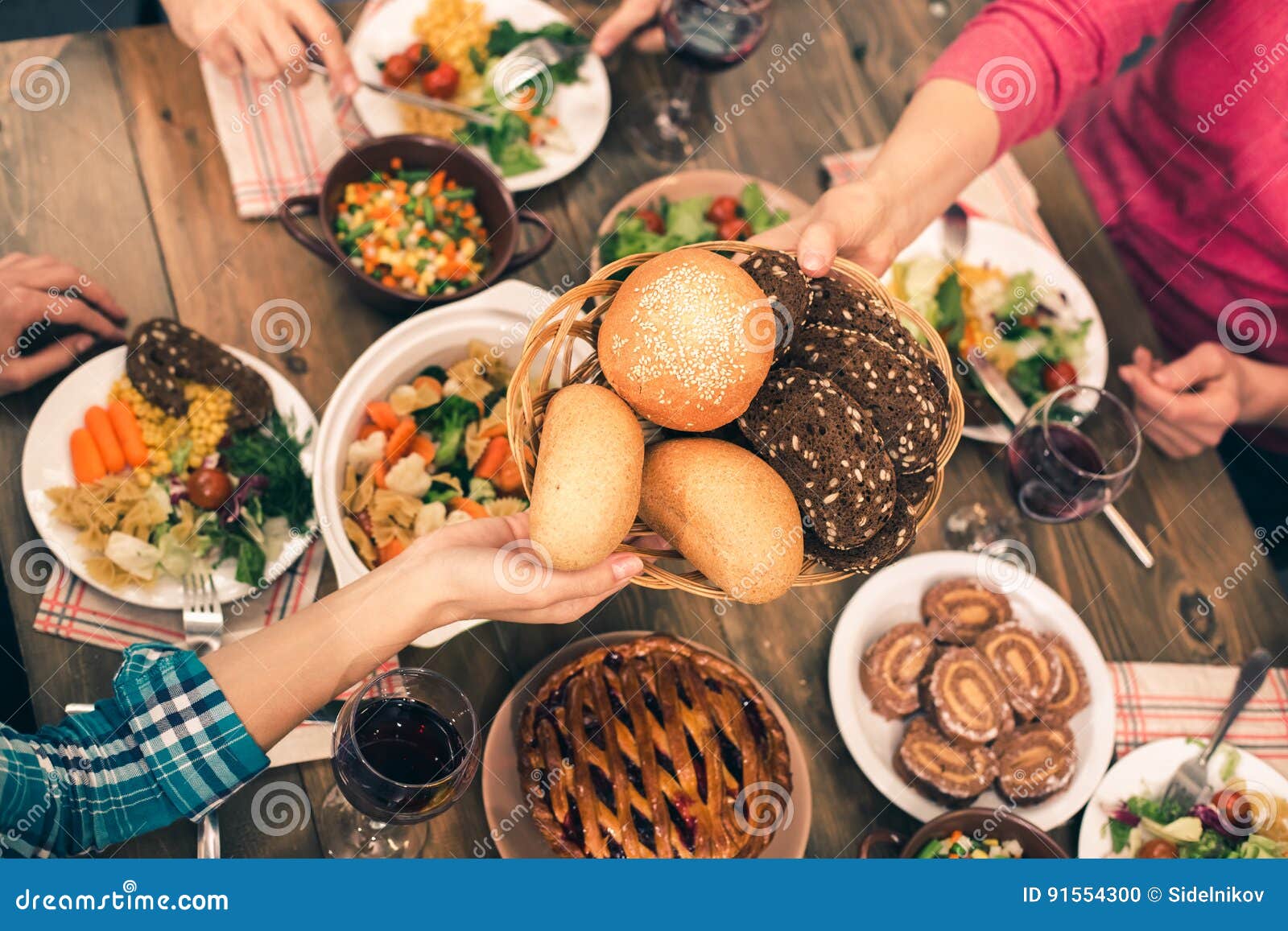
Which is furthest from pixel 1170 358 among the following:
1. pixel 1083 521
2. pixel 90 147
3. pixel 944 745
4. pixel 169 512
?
pixel 90 147

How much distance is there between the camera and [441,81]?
5.31 ft

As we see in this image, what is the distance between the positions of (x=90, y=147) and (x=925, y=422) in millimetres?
1423

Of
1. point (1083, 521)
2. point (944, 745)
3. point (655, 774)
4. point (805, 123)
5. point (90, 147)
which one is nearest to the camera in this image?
point (655, 774)

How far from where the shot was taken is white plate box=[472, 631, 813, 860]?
1246 mm

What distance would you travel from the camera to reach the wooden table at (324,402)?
4.46 feet

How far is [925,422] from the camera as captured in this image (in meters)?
1.16

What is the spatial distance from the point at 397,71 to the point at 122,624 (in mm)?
1039

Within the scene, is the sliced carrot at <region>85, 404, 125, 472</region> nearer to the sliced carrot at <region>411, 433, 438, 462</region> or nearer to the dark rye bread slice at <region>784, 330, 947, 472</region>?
the sliced carrot at <region>411, 433, 438, 462</region>

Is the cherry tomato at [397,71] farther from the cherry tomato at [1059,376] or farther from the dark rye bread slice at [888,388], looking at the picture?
the cherry tomato at [1059,376]

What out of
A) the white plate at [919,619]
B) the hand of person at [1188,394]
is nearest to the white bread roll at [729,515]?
the white plate at [919,619]

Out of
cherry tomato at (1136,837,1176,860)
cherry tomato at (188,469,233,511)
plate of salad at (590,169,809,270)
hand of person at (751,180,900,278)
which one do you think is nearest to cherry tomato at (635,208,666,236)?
plate of salad at (590,169,809,270)

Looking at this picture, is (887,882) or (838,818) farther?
(838,818)

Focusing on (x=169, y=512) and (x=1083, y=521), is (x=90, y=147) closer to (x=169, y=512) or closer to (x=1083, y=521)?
(x=169, y=512)

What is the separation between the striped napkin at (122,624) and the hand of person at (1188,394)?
55.5 inches
